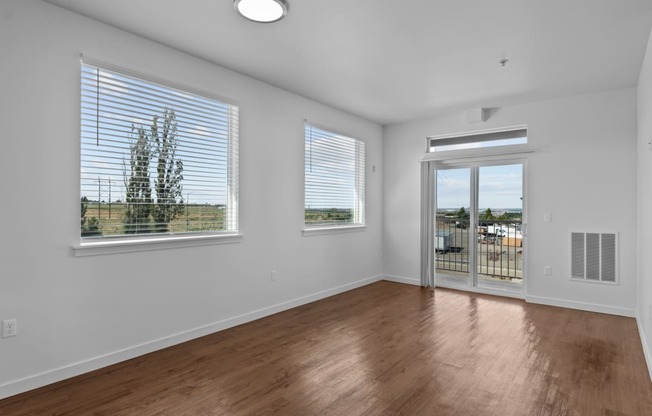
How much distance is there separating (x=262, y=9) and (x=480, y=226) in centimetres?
440

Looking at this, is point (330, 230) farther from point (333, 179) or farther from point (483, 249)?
point (483, 249)

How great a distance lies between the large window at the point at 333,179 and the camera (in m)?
5.00

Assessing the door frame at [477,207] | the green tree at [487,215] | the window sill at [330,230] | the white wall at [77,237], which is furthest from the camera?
the green tree at [487,215]

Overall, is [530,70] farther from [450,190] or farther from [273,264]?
[273,264]

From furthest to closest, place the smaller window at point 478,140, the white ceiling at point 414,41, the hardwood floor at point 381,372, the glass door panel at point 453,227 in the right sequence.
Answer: the glass door panel at point 453,227 < the smaller window at point 478,140 < the white ceiling at point 414,41 < the hardwood floor at point 381,372

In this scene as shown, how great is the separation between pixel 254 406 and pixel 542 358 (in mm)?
2454

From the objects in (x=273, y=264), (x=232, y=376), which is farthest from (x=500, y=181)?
(x=232, y=376)

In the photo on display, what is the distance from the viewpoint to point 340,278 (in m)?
5.50

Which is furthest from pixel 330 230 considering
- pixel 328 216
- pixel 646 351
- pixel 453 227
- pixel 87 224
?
pixel 646 351

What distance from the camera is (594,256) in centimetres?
457

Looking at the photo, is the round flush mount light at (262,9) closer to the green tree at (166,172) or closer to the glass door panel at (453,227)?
the green tree at (166,172)

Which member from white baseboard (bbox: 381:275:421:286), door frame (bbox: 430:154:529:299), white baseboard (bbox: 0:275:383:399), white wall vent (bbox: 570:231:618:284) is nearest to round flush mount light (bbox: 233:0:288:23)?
white baseboard (bbox: 0:275:383:399)

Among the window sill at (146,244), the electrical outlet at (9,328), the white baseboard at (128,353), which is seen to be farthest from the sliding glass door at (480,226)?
the electrical outlet at (9,328)

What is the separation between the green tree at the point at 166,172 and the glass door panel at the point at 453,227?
406 cm
